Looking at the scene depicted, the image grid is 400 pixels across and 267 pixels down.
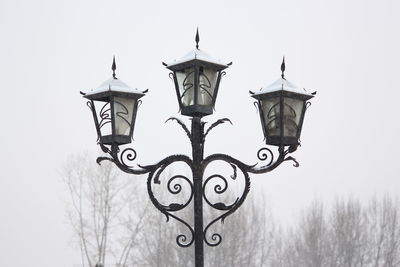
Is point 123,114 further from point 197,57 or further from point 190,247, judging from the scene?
point 190,247

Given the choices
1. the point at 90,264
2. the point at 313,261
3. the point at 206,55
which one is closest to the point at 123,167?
the point at 206,55

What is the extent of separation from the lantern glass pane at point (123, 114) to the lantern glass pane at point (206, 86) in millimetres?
601

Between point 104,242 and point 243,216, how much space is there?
614cm

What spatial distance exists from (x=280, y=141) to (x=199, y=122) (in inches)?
24.9

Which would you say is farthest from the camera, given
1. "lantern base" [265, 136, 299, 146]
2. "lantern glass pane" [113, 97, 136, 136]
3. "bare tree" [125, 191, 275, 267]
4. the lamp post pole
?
"bare tree" [125, 191, 275, 267]

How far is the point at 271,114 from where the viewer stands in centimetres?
523

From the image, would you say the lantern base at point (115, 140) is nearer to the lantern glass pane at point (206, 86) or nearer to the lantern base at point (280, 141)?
the lantern glass pane at point (206, 86)

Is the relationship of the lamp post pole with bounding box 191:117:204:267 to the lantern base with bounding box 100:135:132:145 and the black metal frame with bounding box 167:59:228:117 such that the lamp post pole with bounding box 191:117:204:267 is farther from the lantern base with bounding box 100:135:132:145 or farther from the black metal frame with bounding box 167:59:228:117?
the lantern base with bounding box 100:135:132:145

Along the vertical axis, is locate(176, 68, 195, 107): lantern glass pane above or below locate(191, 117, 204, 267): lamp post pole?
above

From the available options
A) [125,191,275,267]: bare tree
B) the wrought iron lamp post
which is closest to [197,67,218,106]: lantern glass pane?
the wrought iron lamp post

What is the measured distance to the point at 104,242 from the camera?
25.2 m

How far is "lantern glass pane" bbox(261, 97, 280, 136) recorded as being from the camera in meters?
5.19

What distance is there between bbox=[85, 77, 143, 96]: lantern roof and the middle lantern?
403 millimetres

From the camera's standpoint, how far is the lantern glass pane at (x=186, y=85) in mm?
5055
